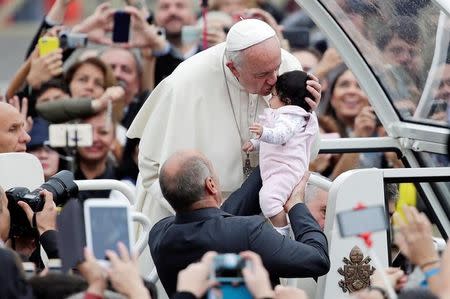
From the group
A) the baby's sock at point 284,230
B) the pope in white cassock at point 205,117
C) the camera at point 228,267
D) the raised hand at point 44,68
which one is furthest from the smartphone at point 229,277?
the raised hand at point 44,68

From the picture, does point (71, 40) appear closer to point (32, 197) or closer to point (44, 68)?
point (44, 68)

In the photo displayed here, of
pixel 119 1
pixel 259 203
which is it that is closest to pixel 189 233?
pixel 259 203

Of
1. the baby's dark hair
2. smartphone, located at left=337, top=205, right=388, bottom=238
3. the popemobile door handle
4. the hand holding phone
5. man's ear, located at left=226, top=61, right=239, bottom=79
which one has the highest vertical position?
man's ear, located at left=226, top=61, right=239, bottom=79

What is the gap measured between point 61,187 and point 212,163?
0.73 metres

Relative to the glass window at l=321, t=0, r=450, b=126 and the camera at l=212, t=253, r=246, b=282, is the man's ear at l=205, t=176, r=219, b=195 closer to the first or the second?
the camera at l=212, t=253, r=246, b=282

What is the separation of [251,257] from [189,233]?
1.13 meters

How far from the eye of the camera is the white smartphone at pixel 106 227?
588 centimetres

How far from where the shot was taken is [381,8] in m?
8.80

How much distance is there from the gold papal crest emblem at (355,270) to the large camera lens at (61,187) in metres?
1.22

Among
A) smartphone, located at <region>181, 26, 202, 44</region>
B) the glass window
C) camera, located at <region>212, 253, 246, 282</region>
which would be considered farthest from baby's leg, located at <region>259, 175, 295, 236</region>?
smartphone, located at <region>181, 26, 202, 44</region>

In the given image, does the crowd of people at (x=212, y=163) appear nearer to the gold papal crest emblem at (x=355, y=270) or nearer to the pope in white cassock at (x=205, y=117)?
the pope in white cassock at (x=205, y=117)

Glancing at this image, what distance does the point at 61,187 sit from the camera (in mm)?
7793

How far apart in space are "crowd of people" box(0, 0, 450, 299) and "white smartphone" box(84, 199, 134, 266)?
80 mm

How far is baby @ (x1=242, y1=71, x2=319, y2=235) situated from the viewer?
752 centimetres
